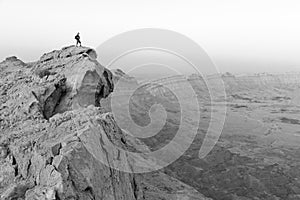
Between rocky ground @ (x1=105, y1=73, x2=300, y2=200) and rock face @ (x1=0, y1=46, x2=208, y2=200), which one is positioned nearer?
rock face @ (x1=0, y1=46, x2=208, y2=200)

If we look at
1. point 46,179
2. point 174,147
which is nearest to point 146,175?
point 46,179

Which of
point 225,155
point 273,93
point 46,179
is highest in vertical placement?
point 273,93

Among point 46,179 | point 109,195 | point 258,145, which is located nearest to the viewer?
point 46,179

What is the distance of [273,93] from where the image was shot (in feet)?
537

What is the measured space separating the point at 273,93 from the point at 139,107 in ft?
A: 366

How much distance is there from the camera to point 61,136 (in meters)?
14.0

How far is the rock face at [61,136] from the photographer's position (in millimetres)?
12023

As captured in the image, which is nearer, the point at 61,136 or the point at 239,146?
the point at 61,136

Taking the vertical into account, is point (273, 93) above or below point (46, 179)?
above

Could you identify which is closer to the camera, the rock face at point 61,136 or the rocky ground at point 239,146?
the rock face at point 61,136

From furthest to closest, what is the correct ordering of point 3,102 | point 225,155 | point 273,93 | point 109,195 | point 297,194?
point 273,93 < point 225,155 < point 297,194 < point 3,102 < point 109,195

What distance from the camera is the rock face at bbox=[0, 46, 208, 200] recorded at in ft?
39.4

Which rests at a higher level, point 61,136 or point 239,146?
point 61,136

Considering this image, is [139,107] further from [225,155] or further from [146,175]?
[146,175]
